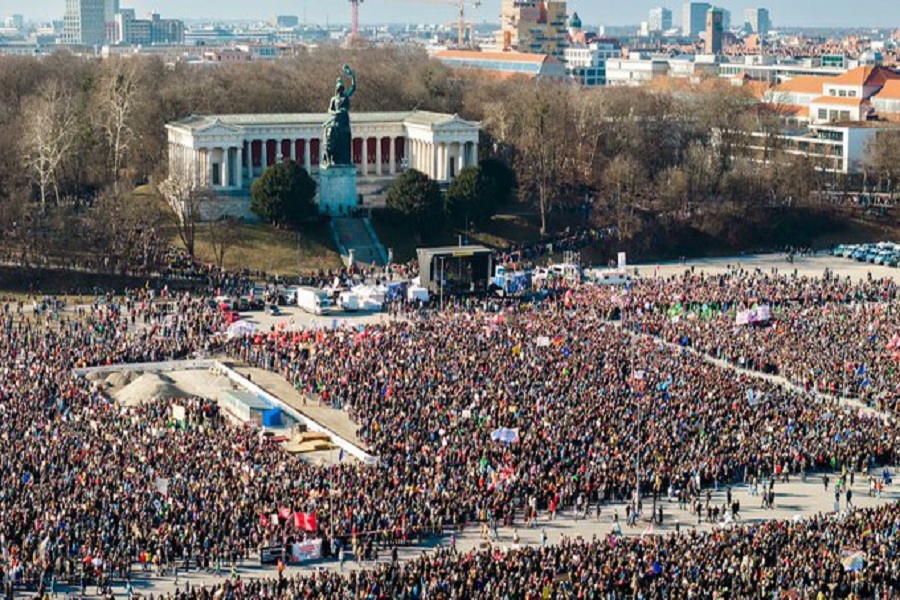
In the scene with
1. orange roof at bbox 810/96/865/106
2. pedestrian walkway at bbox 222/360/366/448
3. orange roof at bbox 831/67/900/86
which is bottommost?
pedestrian walkway at bbox 222/360/366/448

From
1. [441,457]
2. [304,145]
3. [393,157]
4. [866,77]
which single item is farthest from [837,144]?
[441,457]

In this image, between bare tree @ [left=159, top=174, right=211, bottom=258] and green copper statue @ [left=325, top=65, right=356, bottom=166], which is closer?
bare tree @ [left=159, top=174, right=211, bottom=258]

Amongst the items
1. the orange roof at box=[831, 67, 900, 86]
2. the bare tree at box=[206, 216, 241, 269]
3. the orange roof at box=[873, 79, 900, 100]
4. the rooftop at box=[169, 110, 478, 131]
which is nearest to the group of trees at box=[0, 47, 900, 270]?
the bare tree at box=[206, 216, 241, 269]

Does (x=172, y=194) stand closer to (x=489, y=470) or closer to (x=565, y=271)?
(x=565, y=271)

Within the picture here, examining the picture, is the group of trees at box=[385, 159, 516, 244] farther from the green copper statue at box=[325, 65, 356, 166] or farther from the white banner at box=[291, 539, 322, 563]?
the white banner at box=[291, 539, 322, 563]

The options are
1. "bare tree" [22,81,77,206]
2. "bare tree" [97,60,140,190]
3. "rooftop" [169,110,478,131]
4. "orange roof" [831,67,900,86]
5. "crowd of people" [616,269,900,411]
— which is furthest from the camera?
"orange roof" [831,67,900,86]

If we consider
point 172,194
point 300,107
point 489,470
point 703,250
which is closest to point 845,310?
point 703,250

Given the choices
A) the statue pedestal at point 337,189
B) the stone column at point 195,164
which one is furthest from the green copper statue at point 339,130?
the stone column at point 195,164
